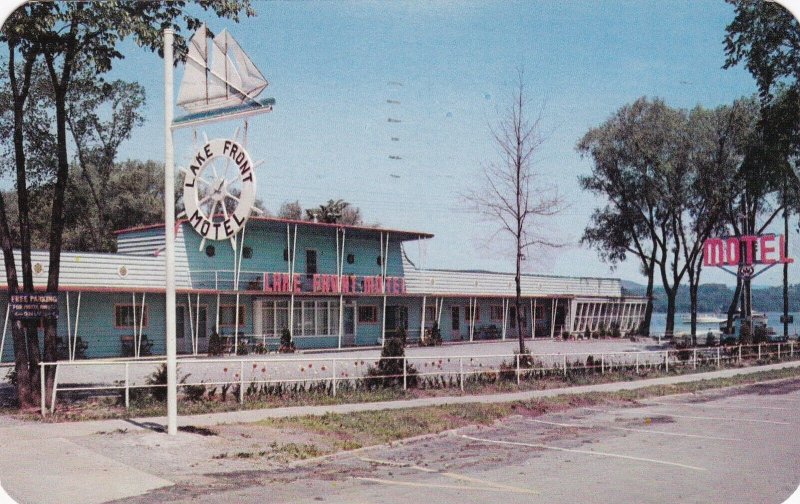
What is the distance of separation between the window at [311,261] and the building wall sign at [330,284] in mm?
534

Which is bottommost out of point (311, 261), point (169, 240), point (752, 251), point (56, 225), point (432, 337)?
point (432, 337)

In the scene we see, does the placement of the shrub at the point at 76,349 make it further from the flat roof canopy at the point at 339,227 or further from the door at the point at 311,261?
the door at the point at 311,261

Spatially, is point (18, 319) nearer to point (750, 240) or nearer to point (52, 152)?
point (52, 152)

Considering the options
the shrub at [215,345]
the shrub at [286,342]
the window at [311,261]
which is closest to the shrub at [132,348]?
the shrub at [215,345]

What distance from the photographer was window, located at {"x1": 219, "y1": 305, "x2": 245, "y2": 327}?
3275cm

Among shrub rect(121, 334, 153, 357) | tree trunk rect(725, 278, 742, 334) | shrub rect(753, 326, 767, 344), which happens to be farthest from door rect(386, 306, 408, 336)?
shrub rect(753, 326, 767, 344)

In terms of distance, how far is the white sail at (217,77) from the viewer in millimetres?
11336

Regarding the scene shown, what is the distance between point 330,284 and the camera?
3534cm

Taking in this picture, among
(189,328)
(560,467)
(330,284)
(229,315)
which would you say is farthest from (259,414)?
(330,284)

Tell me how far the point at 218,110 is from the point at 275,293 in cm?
2177

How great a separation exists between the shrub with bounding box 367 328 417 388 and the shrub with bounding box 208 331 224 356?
12.2 metres

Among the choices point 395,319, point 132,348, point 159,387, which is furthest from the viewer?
point 395,319

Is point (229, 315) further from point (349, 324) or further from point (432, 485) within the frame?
point (432, 485)

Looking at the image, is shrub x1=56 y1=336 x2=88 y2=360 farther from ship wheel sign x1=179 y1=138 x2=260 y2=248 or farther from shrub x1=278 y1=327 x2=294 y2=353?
ship wheel sign x1=179 y1=138 x2=260 y2=248
